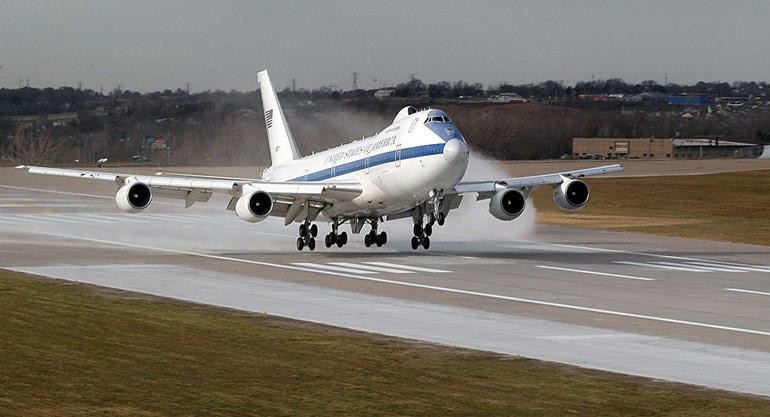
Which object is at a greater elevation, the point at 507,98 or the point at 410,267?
the point at 507,98

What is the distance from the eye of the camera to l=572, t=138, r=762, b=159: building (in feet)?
438

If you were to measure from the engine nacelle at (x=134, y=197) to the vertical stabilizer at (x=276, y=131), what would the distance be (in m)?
12.1

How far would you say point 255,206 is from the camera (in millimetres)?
46656

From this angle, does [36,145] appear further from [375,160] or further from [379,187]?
[379,187]

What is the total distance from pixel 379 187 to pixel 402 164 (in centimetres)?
172

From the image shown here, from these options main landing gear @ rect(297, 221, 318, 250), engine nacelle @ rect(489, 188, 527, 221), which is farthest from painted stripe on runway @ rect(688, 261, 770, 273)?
main landing gear @ rect(297, 221, 318, 250)

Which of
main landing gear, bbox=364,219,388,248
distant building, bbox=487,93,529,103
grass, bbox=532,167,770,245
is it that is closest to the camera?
main landing gear, bbox=364,219,388,248

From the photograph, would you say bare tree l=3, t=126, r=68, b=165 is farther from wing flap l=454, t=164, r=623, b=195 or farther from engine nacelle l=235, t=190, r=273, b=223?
engine nacelle l=235, t=190, r=273, b=223

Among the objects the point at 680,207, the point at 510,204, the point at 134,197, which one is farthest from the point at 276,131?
the point at 680,207

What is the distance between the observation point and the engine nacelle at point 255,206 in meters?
46.5

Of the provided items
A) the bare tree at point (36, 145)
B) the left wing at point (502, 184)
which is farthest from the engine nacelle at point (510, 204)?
the bare tree at point (36, 145)

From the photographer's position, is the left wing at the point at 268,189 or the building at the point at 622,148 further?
the building at the point at 622,148

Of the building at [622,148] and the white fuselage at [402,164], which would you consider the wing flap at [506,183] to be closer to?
the white fuselage at [402,164]

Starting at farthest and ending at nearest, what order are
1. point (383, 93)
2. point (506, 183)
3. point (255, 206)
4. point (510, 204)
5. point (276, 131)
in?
point (383, 93)
point (276, 131)
point (506, 183)
point (510, 204)
point (255, 206)
